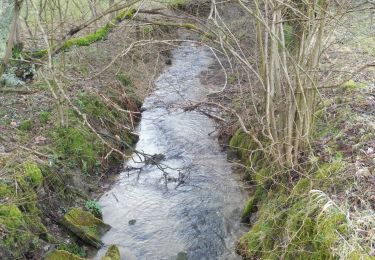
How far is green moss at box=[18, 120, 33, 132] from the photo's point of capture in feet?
27.2

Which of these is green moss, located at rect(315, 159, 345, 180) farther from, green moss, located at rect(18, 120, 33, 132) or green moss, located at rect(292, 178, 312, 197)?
green moss, located at rect(18, 120, 33, 132)

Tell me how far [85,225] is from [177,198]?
196 centimetres

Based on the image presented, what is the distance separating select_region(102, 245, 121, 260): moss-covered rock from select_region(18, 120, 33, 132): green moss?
313cm

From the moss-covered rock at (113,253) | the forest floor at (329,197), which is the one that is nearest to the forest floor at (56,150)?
the moss-covered rock at (113,253)

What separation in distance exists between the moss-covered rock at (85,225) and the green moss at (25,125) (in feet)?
6.86

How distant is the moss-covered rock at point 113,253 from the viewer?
652 centimetres

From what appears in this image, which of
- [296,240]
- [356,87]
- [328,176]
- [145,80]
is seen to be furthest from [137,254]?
[145,80]

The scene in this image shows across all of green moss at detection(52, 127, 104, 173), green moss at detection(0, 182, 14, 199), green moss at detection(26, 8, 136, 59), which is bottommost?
green moss at detection(52, 127, 104, 173)

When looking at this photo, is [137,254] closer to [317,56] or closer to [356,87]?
[317,56]

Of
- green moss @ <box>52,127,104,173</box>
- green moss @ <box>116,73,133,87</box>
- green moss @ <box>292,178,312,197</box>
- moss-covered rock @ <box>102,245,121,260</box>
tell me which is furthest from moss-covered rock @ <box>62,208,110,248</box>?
green moss @ <box>116,73,133,87</box>

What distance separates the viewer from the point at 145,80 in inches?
550

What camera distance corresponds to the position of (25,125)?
27.4ft

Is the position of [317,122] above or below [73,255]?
above

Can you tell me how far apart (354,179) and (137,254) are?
351 cm
